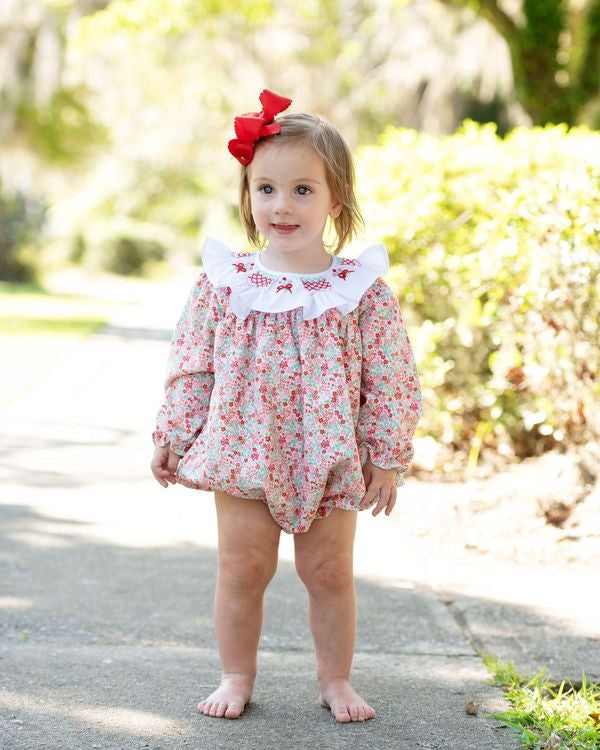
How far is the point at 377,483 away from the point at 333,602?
354 mm

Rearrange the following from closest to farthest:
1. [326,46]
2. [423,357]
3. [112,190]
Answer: [423,357], [326,46], [112,190]

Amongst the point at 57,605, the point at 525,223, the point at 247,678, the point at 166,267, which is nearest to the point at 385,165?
the point at 525,223

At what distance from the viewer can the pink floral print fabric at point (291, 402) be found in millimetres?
2955

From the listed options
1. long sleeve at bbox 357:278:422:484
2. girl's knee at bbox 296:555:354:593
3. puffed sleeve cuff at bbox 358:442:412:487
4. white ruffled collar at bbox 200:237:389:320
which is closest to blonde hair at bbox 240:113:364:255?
white ruffled collar at bbox 200:237:389:320

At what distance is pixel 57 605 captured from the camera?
4.04m

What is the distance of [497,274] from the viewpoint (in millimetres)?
5105

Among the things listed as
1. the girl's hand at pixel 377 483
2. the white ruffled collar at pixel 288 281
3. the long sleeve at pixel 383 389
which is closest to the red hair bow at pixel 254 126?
the white ruffled collar at pixel 288 281

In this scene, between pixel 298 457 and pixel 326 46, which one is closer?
pixel 298 457

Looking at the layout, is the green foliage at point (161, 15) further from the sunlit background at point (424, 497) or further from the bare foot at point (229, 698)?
the bare foot at point (229, 698)

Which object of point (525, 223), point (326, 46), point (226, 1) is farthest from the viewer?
point (326, 46)

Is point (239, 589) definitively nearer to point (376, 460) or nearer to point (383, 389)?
point (376, 460)

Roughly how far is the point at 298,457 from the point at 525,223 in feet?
7.81

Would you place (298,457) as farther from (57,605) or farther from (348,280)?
(57,605)

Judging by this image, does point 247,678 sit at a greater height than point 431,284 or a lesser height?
lesser
